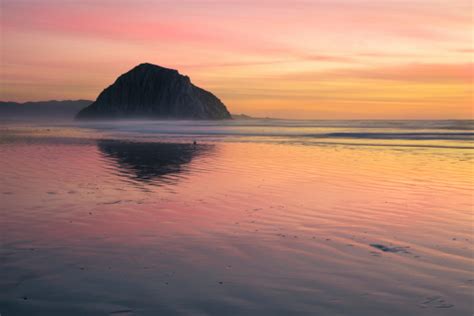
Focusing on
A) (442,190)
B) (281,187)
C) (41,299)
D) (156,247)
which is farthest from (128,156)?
(41,299)

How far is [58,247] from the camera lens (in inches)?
354

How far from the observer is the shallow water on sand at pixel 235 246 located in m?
6.48

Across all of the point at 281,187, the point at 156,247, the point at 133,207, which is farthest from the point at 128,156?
the point at 156,247

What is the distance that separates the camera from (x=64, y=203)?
13.4m

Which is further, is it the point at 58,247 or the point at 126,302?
the point at 58,247

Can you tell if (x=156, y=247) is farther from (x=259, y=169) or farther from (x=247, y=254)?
(x=259, y=169)

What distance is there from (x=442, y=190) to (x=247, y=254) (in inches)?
393

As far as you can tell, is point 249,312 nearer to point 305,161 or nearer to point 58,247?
point 58,247

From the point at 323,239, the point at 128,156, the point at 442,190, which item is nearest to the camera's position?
the point at 323,239

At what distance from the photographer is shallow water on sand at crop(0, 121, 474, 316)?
255 inches

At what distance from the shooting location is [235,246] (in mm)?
9227

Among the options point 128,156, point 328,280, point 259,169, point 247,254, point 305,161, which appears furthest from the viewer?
point 128,156

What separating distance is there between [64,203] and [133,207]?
2.07m

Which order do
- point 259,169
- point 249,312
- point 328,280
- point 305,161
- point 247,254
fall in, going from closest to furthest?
point 249,312
point 328,280
point 247,254
point 259,169
point 305,161
